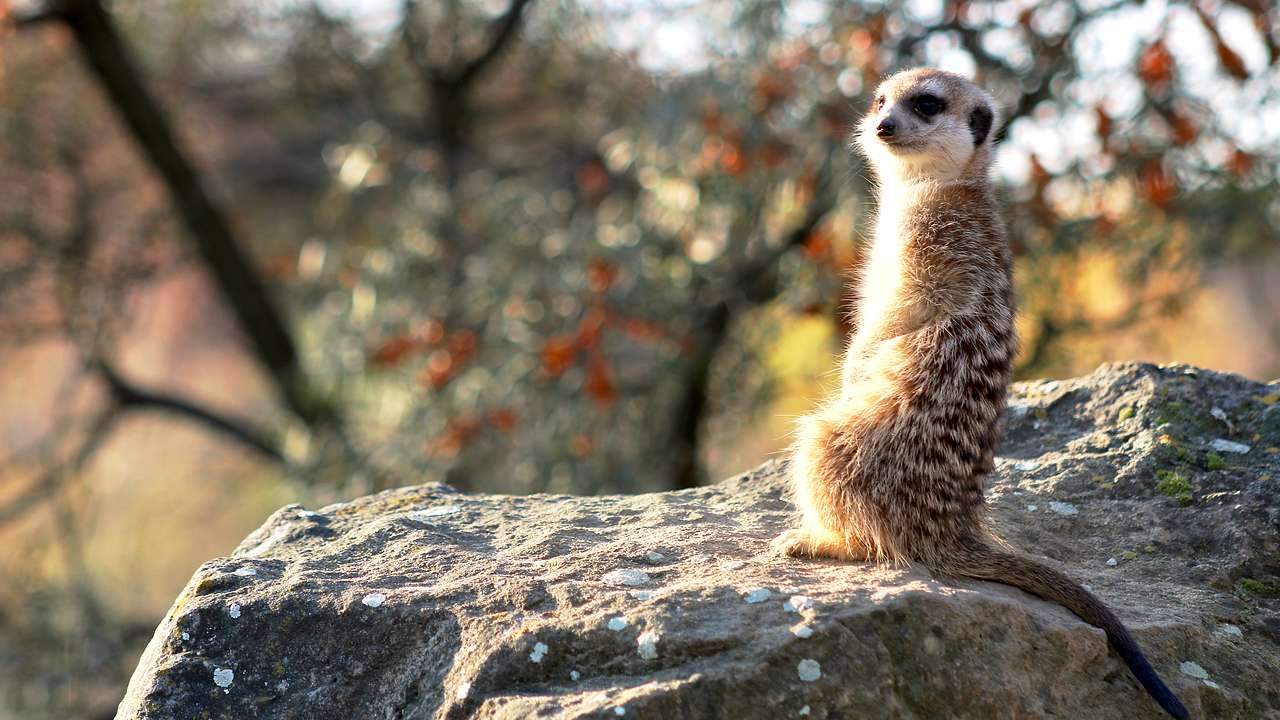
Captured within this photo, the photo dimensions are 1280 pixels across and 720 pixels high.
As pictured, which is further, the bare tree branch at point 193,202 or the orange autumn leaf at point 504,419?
the bare tree branch at point 193,202

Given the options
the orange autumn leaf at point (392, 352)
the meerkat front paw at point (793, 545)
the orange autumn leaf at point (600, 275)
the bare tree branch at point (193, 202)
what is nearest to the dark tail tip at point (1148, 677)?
the meerkat front paw at point (793, 545)

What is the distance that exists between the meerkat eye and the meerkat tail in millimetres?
1132

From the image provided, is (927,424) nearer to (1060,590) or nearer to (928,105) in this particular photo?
(1060,590)

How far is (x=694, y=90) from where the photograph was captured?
5.08m

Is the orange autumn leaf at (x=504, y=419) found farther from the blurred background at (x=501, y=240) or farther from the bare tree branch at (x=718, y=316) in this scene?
the bare tree branch at (x=718, y=316)

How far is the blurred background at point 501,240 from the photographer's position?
4.91 m

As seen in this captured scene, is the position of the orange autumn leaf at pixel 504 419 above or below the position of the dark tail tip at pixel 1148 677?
above

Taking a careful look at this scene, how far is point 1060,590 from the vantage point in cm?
200

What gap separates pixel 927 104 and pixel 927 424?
989 mm

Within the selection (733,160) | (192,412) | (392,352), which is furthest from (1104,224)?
(192,412)

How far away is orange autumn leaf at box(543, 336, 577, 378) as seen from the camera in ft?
14.8

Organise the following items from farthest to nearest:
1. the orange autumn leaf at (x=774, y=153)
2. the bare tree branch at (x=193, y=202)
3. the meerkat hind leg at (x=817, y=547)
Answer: the bare tree branch at (x=193, y=202)
the orange autumn leaf at (x=774, y=153)
the meerkat hind leg at (x=817, y=547)

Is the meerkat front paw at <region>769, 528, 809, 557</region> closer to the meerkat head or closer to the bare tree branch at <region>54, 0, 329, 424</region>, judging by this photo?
the meerkat head

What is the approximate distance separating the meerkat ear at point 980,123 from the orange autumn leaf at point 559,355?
2.01 m
